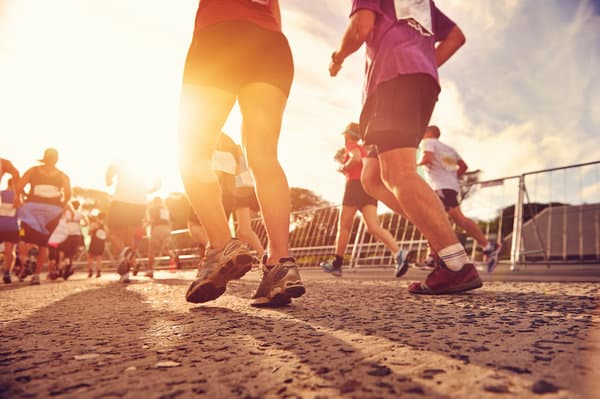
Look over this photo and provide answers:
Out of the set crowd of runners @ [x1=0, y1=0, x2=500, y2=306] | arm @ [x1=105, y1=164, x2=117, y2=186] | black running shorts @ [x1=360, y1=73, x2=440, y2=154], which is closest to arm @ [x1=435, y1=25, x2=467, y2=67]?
crowd of runners @ [x1=0, y1=0, x2=500, y2=306]

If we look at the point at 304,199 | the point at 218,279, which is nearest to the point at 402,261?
the point at 218,279

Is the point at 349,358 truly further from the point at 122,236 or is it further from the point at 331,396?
the point at 122,236

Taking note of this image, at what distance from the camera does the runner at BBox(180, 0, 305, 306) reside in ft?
6.54

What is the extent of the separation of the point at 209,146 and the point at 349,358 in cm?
150

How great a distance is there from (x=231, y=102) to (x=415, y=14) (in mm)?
1355

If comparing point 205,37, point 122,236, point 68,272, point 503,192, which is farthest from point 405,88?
point 68,272

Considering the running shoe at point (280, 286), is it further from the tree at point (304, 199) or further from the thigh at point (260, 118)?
the tree at point (304, 199)

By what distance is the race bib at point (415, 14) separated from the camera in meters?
2.46

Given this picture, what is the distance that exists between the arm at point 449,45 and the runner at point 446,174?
2.43 m

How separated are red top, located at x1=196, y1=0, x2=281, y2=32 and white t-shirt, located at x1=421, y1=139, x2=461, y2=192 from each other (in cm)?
353

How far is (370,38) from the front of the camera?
8.64 ft

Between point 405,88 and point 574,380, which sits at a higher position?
point 405,88

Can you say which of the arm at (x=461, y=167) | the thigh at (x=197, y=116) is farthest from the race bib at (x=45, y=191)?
the arm at (x=461, y=167)

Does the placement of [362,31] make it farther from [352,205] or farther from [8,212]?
[8,212]
